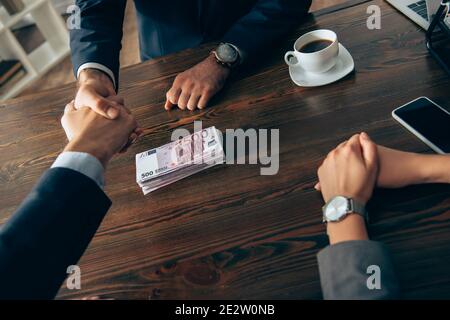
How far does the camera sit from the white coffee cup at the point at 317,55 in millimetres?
1076

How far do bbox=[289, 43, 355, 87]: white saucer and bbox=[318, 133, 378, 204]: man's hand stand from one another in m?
0.26

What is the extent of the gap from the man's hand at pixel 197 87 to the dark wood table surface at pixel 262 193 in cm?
3

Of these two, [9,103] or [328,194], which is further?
[9,103]

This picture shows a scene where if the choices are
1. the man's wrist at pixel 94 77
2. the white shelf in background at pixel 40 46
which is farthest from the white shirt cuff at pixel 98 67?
the white shelf in background at pixel 40 46

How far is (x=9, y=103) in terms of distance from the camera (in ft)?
4.62

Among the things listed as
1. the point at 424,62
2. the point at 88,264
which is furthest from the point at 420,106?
the point at 88,264

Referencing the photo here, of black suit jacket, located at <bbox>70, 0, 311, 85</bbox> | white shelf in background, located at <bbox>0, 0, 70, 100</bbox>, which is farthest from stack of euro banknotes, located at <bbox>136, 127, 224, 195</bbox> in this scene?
white shelf in background, located at <bbox>0, 0, 70, 100</bbox>

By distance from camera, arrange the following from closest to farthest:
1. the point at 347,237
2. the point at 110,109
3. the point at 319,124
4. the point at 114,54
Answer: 1. the point at 347,237
2. the point at 319,124
3. the point at 110,109
4. the point at 114,54

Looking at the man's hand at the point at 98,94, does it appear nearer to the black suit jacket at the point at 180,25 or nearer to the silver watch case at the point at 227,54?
the black suit jacket at the point at 180,25

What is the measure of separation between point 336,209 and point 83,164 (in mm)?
555

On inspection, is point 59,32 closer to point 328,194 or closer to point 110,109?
point 110,109

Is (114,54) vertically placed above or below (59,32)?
above

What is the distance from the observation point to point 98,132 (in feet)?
3.51

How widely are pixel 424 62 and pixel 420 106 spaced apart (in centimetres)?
18
